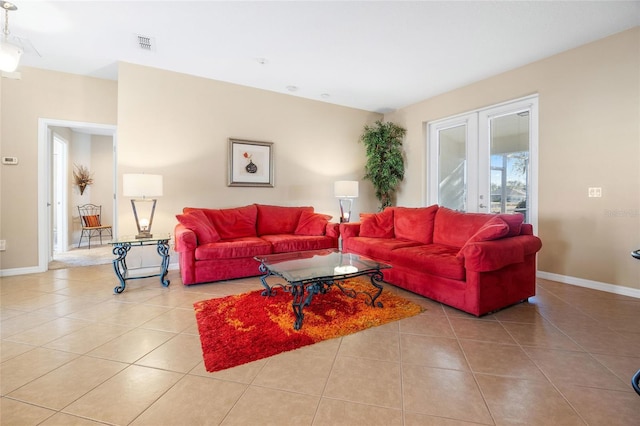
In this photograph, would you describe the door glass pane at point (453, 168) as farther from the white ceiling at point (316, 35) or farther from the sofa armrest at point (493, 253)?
the sofa armrest at point (493, 253)

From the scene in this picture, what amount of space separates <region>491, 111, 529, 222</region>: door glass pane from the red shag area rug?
2.44 m

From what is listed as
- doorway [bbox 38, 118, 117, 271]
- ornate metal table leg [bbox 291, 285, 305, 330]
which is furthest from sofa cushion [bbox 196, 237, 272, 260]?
doorway [bbox 38, 118, 117, 271]

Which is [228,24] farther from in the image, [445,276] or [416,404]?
[416,404]

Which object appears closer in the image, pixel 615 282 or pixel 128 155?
pixel 615 282

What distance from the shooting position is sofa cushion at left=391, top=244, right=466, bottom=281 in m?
2.51

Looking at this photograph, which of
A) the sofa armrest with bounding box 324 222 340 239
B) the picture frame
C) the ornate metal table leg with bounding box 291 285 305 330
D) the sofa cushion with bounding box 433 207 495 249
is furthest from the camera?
the picture frame

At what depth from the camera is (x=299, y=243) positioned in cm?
383

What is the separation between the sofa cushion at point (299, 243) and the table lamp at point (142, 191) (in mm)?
1478

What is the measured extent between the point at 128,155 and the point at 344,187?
3128mm

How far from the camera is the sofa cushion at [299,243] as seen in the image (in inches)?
146

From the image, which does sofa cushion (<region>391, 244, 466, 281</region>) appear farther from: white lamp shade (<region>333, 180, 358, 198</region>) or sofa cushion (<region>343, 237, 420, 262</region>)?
white lamp shade (<region>333, 180, 358, 198</region>)

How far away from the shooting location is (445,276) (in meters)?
2.60

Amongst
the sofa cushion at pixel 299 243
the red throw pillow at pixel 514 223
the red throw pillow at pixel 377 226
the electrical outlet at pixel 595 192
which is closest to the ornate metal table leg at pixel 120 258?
the sofa cushion at pixel 299 243

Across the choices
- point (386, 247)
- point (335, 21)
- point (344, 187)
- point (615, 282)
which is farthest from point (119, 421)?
point (615, 282)
